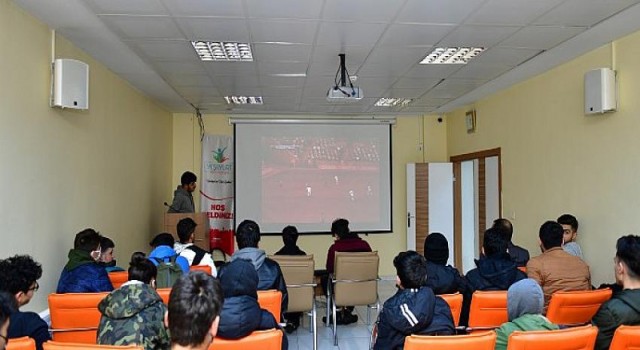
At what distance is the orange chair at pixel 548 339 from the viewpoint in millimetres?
1984

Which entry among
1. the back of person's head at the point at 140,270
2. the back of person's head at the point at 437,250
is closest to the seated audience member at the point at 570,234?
the back of person's head at the point at 437,250

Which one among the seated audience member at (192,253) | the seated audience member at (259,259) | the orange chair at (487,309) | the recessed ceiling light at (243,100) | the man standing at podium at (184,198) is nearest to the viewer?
the orange chair at (487,309)

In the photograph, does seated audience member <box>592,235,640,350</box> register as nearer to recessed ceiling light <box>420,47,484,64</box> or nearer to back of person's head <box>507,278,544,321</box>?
back of person's head <box>507,278,544,321</box>

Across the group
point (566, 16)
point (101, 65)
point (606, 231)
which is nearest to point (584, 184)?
point (606, 231)

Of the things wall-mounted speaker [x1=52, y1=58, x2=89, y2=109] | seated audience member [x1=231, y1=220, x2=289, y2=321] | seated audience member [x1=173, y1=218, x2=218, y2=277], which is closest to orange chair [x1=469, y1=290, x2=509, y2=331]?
seated audience member [x1=231, y1=220, x2=289, y2=321]

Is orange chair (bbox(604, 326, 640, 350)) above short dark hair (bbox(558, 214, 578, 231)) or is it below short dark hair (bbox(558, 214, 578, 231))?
below

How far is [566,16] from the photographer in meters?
3.62

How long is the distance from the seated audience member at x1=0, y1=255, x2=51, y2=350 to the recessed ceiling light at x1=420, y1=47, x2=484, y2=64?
145 inches

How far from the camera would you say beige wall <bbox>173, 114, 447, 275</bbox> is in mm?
8133

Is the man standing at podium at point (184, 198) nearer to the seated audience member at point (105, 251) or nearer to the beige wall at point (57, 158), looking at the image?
the beige wall at point (57, 158)

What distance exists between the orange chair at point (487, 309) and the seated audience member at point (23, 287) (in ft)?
7.61

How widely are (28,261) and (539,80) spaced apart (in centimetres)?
521

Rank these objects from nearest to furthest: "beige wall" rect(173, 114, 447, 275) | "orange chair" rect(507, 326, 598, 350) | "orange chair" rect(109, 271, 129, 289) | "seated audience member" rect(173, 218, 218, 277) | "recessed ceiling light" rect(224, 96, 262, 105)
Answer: "orange chair" rect(507, 326, 598, 350)
"orange chair" rect(109, 271, 129, 289)
"seated audience member" rect(173, 218, 218, 277)
"recessed ceiling light" rect(224, 96, 262, 105)
"beige wall" rect(173, 114, 447, 275)

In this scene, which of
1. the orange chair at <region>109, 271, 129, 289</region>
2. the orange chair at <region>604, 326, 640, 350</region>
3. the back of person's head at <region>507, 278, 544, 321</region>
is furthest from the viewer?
the orange chair at <region>109, 271, 129, 289</region>
